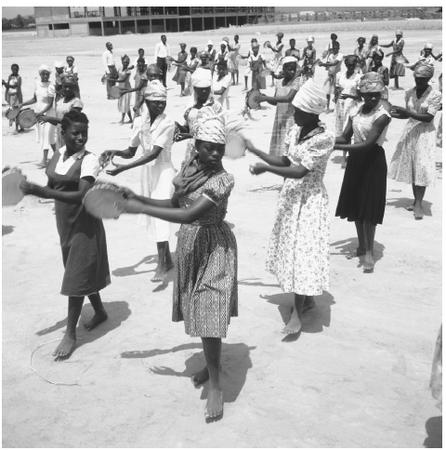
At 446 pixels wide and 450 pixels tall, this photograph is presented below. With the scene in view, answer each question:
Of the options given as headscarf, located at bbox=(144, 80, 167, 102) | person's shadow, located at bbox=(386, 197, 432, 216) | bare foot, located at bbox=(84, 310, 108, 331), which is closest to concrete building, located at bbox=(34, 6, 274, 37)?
person's shadow, located at bbox=(386, 197, 432, 216)

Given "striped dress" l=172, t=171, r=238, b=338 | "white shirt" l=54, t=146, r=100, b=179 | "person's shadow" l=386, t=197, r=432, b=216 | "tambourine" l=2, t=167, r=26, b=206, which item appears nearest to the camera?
"striped dress" l=172, t=171, r=238, b=338

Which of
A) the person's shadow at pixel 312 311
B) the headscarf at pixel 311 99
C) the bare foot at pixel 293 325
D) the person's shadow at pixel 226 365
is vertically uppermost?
the headscarf at pixel 311 99

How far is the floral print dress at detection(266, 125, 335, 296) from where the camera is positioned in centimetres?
429

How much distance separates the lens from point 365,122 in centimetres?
558

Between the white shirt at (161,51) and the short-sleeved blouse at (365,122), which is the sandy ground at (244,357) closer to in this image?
the short-sleeved blouse at (365,122)

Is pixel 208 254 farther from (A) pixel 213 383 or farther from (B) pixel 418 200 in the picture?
(B) pixel 418 200

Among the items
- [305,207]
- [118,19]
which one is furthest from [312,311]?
[118,19]

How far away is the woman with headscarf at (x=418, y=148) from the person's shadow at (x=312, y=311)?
9.01ft

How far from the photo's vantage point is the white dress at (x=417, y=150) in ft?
23.6

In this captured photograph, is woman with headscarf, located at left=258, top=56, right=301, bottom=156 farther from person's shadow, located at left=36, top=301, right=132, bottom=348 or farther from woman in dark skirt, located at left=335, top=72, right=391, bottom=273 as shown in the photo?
person's shadow, located at left=36, top=301, right=132, bottom=348

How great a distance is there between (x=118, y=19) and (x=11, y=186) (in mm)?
58447

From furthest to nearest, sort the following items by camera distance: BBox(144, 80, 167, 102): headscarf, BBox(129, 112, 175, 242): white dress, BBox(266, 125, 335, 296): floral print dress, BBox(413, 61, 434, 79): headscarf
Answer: BBox(413, 61, 434, 79): headscarf, BBox(129, 112, 175, 242): white dress, BBox(144, 80, 167, 102): headscarf, BBox(266, 125, 335, 296): floral print dress

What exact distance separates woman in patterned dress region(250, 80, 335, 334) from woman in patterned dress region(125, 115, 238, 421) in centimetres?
95

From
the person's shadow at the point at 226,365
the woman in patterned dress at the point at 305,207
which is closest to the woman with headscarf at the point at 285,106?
the woman in patterned dress at the point at 305,207
